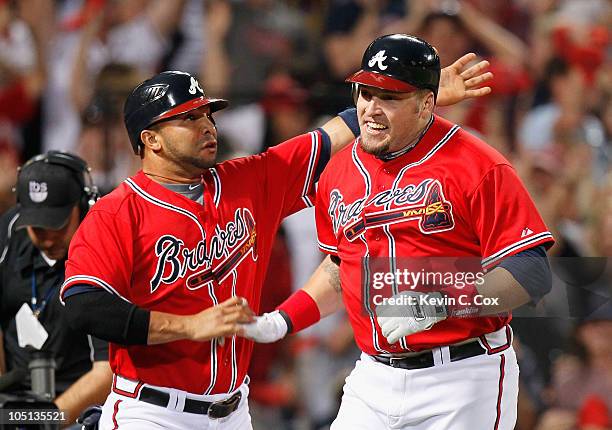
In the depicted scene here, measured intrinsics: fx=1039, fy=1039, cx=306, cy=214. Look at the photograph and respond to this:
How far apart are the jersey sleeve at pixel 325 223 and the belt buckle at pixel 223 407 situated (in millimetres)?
652

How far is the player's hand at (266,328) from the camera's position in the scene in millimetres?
3607

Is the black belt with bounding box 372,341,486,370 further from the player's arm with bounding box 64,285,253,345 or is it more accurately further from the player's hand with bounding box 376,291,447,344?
the player's arm with bounding box 64,285,253,345

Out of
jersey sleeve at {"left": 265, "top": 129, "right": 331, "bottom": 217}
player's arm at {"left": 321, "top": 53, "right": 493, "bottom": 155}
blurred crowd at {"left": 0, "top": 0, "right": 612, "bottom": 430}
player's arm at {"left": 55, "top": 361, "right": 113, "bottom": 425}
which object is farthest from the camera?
blurred crowd at {"left": 0, "top": 0, "right": 612, "bottom": 430}

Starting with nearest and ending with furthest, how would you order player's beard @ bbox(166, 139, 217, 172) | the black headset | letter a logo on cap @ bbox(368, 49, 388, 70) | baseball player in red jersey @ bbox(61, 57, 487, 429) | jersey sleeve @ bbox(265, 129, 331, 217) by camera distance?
baseball player in red jersey @ bbox(61, 57, 487, 429)
letter a logo on cap @ bbox(368, 49, 388, 70)
player's beard @ bbox(166, 139, 217, 172)
jersey sleeve @ bbox(265, 129, 331, 217)
the black headset

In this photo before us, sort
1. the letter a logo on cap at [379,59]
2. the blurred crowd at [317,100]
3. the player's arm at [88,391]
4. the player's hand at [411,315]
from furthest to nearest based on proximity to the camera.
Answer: the blurred crowd at [317,100] → the player's arm at [88,391] → the letter a logo on cap at [379,59] → the player's hand at [411,315]

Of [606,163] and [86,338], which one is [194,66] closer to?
[606,163]

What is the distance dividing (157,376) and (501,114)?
12.2 feet

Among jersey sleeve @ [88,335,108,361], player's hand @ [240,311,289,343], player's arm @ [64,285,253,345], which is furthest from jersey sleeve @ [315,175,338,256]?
jersey sleeve @ [88,335,108,361]

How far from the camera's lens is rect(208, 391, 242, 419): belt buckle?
372 centimetres

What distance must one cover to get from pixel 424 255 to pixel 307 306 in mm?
596

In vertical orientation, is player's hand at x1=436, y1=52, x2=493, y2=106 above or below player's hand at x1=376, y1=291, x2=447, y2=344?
above

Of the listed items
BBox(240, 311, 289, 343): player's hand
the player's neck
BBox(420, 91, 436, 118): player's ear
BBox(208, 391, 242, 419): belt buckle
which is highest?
BBox(420, 91, 436, 118): player's ear

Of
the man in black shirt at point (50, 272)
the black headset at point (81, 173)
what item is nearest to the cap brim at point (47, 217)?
the man in black shirt at point (50, 272)

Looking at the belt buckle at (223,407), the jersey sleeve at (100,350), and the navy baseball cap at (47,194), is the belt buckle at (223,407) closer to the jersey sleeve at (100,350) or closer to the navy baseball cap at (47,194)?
the jersey sleeve at (100,350)
